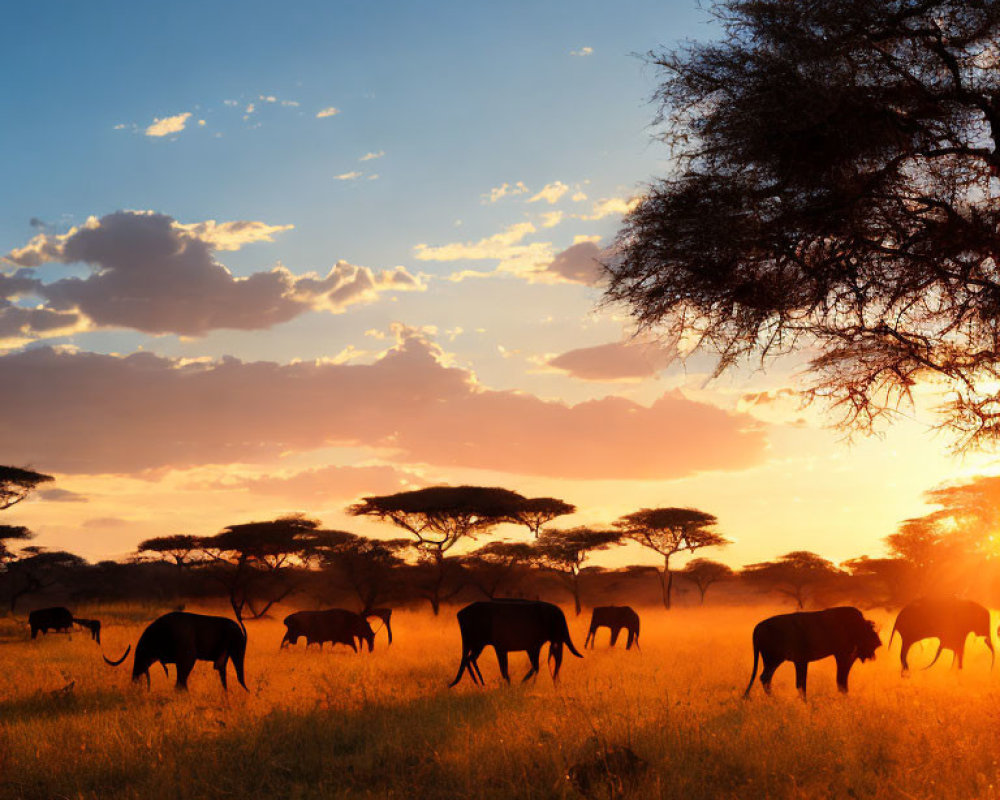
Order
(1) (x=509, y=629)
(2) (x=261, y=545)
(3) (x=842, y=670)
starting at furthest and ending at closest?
(2) (x=261, y=545), (1) (x=509, y=629), (3) (x=842, y=670)

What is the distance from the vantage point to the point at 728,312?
38.4 ft

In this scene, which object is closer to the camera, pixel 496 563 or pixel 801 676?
pixel 801 676

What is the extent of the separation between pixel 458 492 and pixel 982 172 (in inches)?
1224

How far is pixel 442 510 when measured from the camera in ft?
135

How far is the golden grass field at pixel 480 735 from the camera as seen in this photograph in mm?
7898

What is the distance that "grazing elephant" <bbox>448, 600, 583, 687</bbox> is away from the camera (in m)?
14.2

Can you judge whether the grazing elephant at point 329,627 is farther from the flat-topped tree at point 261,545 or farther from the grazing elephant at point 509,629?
the flat-topped tree at point 261,545

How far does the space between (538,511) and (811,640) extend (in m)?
30.6

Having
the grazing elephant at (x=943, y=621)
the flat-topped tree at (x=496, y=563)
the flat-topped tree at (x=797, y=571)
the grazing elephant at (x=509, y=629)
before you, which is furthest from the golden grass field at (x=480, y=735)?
the flat-topped tree at (x=797, y=571)

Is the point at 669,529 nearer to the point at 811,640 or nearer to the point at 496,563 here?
the point at 496,563

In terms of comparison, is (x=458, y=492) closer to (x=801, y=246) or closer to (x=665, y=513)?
(x=665, y=513)

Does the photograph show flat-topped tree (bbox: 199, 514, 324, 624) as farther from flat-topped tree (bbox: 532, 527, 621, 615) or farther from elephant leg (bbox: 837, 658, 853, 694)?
elephant leg (bbox: 837, 658, 853, 694)

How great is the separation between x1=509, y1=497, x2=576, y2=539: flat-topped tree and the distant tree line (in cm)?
6

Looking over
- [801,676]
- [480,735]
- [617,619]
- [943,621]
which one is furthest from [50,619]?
[943,621]
